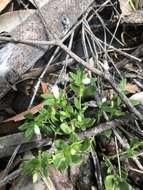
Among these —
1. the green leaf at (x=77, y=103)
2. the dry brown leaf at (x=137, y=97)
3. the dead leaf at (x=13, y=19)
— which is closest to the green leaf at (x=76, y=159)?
the green leaf at (x=77, y=103)

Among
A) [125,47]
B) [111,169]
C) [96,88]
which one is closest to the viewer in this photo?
[111,169]

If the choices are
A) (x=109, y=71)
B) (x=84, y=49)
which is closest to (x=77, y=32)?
(x=84, y=49)

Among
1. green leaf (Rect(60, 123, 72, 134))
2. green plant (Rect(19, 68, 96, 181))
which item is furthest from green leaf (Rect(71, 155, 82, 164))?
green leaf (Rect(60, 123, 72, 134))

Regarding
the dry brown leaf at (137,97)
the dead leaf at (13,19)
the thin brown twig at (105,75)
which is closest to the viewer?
the thin brown twig at (105,75)

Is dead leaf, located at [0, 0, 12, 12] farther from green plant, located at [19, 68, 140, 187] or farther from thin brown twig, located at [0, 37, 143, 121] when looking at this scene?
green plant, located at [19, 68, 140, 187]

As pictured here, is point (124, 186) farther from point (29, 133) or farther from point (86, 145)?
point (29, 133)

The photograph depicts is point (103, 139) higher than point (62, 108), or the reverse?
point (62, 108)

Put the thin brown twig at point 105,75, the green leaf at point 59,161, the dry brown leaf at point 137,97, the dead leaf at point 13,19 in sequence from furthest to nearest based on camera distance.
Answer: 1. the dead leaf at point 13,19
2. the dry brown leaf at point 137,97
3. the thin brown twig at point 105,75
4. the green leaf at point 59,161

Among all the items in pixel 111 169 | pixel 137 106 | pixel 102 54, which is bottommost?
pixel 111 169

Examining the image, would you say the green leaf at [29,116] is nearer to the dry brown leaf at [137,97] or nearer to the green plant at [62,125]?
the green plant at [62,125]

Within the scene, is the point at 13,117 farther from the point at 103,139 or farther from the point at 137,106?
the point at 137,106

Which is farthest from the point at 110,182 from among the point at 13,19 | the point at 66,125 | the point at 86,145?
the point at 13,19
